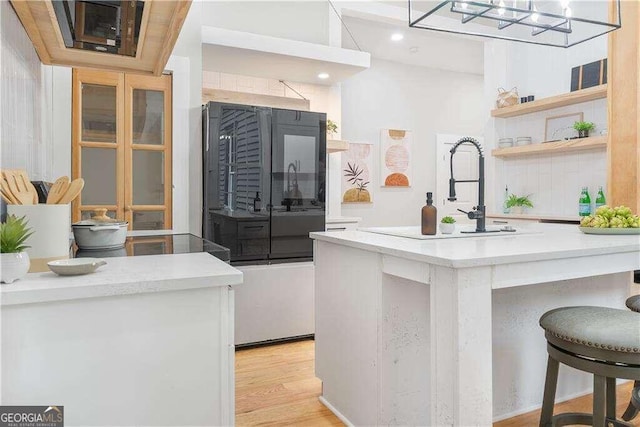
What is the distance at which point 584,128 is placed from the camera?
3732mm

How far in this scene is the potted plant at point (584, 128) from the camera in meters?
3.73

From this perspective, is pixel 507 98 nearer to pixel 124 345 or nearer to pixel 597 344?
pixel 597 344

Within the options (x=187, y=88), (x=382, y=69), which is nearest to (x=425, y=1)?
(x=382, y=69)

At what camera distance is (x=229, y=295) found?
1.15 meters

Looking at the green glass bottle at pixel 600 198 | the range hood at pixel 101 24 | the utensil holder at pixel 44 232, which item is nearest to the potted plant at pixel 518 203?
the green glass bottle at pixel 600 198

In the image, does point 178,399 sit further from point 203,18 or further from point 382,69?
point 382,69

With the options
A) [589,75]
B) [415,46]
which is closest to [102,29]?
[589,75]

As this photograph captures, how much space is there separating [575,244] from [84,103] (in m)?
2.98

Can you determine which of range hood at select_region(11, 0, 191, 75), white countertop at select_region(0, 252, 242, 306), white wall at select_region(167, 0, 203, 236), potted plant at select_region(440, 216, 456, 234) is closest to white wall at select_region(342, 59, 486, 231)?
white wall at select_region(167, 0, 203, 236)

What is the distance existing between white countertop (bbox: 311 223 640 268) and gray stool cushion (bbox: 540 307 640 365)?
237 millimetres

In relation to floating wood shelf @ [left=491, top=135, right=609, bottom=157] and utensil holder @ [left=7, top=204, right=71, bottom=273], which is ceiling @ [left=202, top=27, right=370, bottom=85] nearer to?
floating wood shelf @ [left=491, top=135, right=609, bottom=157]

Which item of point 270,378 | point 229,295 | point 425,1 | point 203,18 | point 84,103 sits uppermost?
point 425,1

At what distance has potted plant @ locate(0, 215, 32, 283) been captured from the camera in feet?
3.25

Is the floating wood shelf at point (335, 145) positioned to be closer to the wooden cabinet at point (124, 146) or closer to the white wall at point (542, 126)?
the wooden cabinet at point (124, 146)
